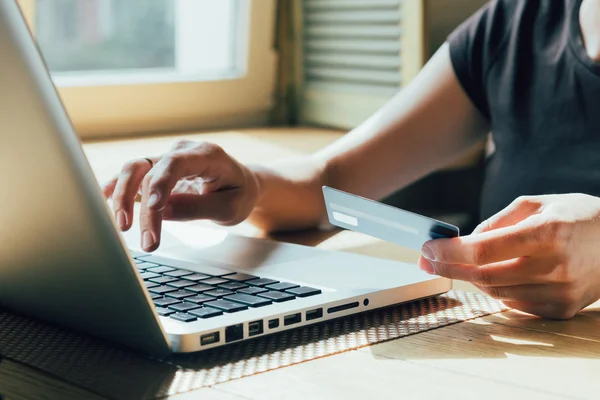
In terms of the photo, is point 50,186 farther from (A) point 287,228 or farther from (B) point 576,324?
(A) point 287,228

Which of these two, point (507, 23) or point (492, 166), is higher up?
point (507, 23)

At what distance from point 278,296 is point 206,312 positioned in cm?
7

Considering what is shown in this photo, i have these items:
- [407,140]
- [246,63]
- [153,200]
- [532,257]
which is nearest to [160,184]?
[153,200]

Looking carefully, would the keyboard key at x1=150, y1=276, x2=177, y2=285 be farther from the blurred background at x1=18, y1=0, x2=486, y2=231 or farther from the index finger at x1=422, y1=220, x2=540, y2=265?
the blurred background at x1=18, y1=0, x2=486, y2=231

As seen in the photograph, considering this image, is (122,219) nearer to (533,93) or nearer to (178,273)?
(178,273)

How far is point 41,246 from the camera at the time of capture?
0.58 metres

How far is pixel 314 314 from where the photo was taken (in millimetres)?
643

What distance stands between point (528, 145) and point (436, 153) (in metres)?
0.17

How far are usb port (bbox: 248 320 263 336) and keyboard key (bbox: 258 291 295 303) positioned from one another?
38mm

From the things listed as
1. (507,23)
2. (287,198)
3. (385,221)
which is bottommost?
(287,198)

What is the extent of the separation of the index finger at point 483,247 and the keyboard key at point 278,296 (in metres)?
0.11

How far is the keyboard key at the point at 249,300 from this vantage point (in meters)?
0.62

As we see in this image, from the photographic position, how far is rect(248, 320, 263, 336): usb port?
60cm

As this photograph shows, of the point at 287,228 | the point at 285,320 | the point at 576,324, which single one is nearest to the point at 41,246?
the point at 285,320
